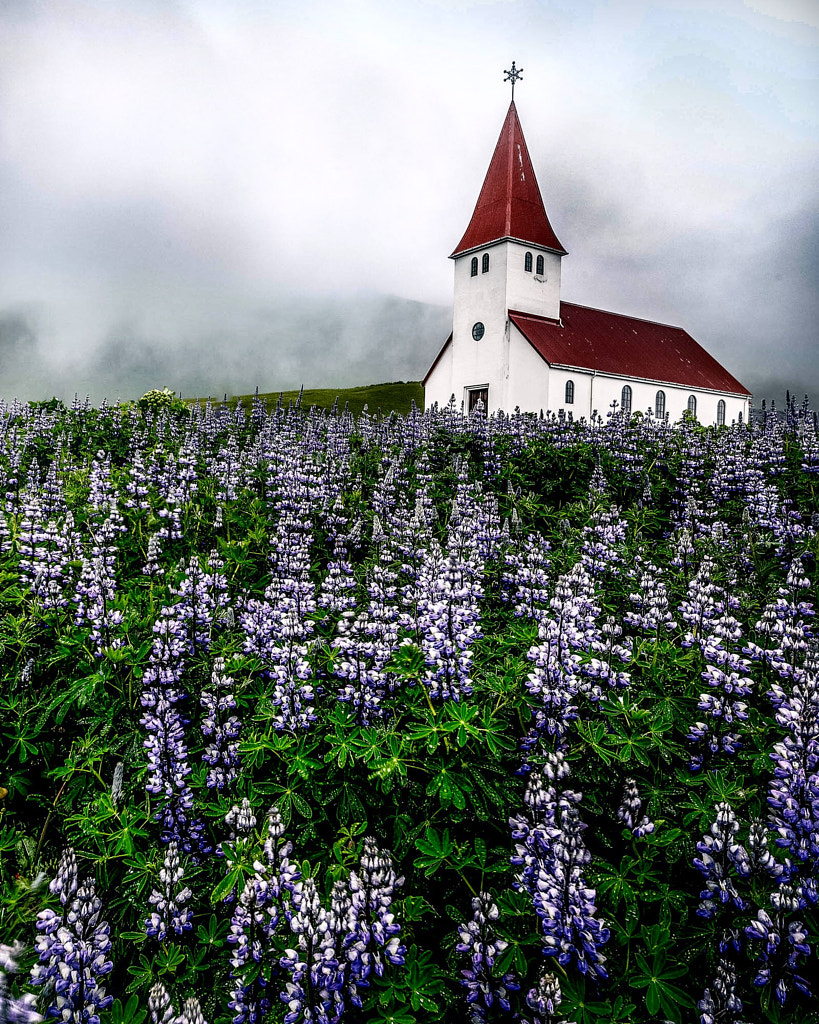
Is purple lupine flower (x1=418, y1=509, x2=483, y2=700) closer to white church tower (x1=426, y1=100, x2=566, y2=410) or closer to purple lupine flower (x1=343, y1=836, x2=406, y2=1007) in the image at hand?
purple lupine flower (x1=343, y1=836, x2=406, y2=1007)

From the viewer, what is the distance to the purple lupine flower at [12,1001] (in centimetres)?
205

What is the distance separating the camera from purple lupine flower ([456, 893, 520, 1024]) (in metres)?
2.33

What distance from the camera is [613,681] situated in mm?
3133

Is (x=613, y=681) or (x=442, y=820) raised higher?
(x=613, y=681)

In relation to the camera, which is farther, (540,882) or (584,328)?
(584,328)

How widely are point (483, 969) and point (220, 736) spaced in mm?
1662

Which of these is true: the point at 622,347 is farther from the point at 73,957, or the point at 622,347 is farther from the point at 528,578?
the point at 73,957

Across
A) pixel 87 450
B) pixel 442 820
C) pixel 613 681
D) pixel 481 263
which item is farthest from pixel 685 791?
pixel 481 263

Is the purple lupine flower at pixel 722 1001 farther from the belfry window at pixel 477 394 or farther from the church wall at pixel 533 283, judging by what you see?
the church wall at pixel 533 283

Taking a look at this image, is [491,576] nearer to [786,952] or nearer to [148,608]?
[148,608]

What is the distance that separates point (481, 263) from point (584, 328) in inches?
317

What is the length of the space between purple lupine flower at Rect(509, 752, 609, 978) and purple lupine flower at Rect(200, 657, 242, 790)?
1509 millimetres

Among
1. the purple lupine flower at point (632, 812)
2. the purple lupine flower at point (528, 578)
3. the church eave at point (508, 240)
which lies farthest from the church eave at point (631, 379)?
the purple lupine flower at point (632, 812)

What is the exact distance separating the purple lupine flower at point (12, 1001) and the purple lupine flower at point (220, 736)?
3.16 ft
